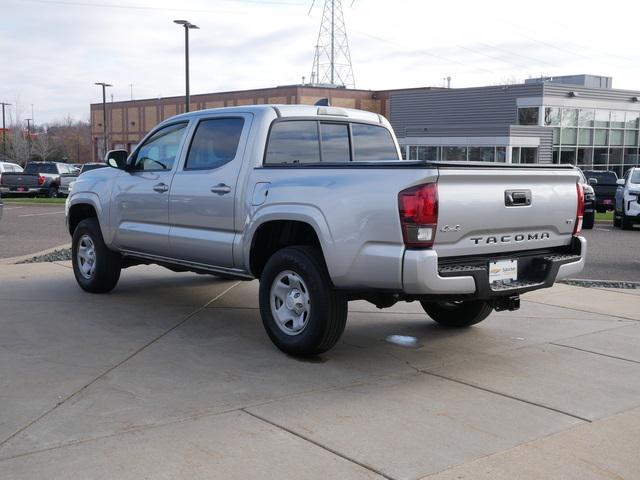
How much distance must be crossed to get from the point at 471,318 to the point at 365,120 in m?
2.19

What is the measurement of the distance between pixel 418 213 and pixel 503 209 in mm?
851

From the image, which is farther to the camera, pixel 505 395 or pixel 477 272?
pixel 477 272

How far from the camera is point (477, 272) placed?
17.7 feet

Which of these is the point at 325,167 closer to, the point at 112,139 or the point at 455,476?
the point at 455,476

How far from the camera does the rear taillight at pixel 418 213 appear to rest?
5.06 meters

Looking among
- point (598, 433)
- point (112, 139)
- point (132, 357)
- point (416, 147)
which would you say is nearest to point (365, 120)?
point (132, 357)

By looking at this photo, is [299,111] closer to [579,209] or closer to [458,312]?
[458,312]

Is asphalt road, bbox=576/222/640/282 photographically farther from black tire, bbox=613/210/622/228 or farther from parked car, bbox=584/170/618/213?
parked car, bbox=584/170/618/213

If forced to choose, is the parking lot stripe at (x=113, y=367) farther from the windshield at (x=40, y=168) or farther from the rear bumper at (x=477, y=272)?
the windshield at (x=40, y=168)

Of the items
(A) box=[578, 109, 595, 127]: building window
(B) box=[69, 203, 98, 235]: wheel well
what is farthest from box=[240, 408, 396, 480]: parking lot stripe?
(A) box=[578, 109, 595, 127]: building window

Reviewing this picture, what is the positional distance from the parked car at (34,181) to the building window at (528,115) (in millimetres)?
25521

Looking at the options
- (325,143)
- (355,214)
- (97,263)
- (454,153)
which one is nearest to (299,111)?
(325,143)

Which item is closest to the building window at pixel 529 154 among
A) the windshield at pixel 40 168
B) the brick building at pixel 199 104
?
the brick building at pixel 199 104

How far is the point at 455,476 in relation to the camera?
12.6 feet
